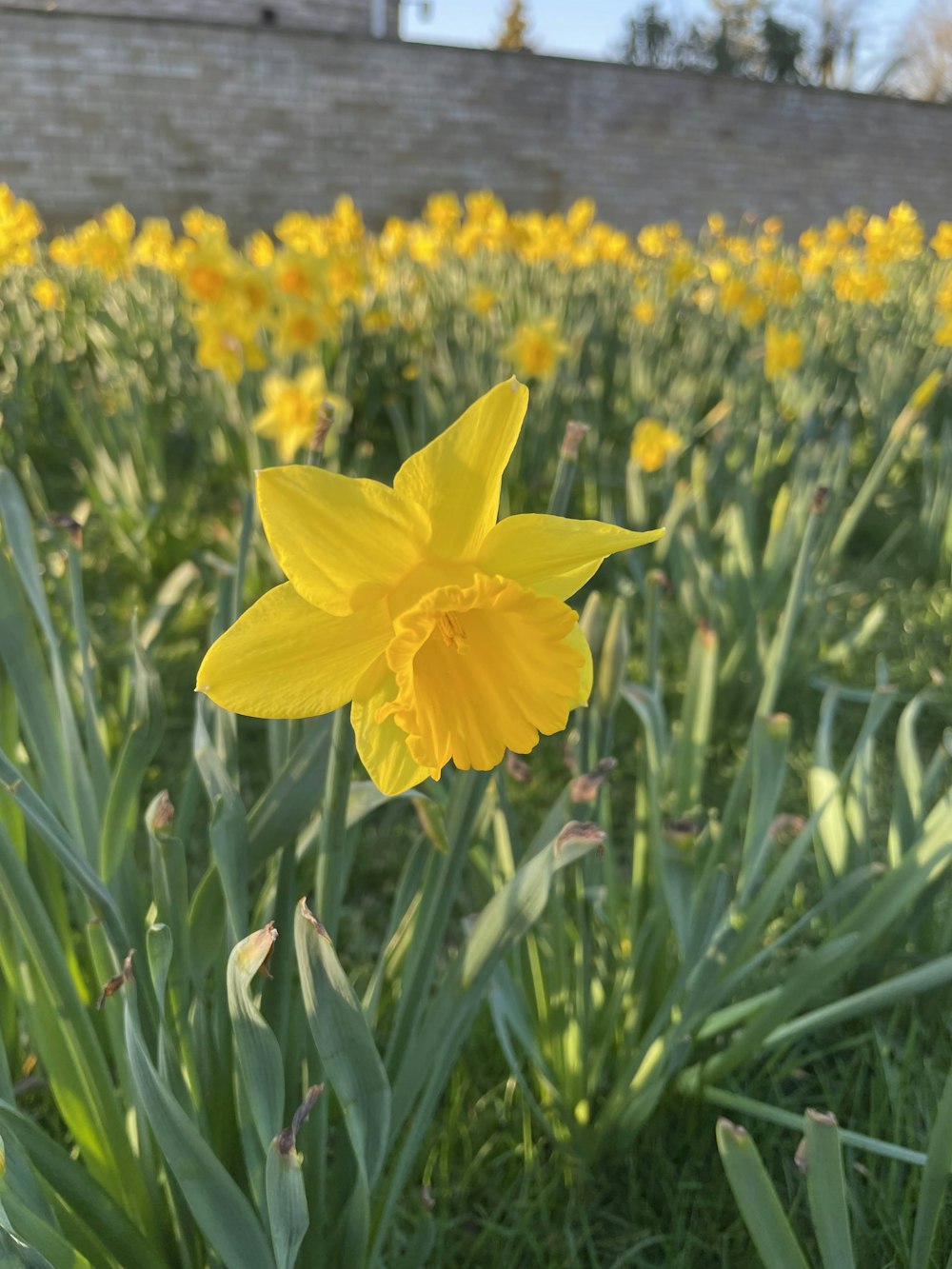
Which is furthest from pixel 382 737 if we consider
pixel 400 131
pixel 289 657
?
pixel 400 131

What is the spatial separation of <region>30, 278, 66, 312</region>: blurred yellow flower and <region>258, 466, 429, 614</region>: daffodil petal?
383 cm

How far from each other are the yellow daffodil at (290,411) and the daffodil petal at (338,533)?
1700mm

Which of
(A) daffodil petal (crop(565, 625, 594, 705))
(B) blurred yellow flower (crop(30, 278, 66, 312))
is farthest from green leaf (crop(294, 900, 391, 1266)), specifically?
(B) blurred yellow flower (crop(30, 278, 66, 312))

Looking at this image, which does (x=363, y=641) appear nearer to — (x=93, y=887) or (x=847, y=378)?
(x=93, y=887)

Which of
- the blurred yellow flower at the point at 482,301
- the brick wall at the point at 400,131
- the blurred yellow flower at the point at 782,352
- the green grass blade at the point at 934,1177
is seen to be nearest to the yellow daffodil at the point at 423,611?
the green grass blade at the point at 934,1177

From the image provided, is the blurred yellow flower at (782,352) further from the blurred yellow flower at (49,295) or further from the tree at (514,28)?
the tree at (514,28)

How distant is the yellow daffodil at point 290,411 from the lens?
7.21 feet

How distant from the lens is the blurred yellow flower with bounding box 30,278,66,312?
3611 millimetres

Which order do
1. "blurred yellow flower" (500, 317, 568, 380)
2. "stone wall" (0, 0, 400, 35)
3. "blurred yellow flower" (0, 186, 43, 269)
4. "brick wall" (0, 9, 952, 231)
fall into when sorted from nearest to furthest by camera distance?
"blurred yellow flower" (500, 317, 568, 380), "blurred yellow flower" (0, 186, 43, 269), "brick wall" (0, 9, 952, 231), "stone wall" (0, 0, 400, 35)

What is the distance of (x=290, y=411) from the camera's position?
2260 mm

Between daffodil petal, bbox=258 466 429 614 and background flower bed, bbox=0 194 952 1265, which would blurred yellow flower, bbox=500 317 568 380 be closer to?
background flower bed, bbox=0 194 952 1265

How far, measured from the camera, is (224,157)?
38.8 ft

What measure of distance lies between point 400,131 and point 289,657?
14083 millimetres

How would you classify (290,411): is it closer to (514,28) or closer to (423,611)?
(423,611)
